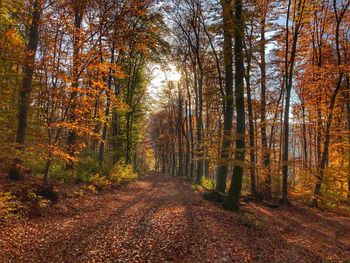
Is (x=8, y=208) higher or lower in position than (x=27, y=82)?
lower

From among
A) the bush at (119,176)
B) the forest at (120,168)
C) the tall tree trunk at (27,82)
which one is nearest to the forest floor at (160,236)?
the forest at (120,168)

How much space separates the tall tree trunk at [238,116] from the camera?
9258 millimetres

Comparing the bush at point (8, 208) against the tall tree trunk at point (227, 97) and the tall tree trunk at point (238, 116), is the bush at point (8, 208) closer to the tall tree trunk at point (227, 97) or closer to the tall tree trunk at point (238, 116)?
the tall tree trunk at point (227, 97)

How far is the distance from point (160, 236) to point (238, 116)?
5.74 m

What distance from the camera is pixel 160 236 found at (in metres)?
6.37

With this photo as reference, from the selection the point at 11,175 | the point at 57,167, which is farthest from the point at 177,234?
the point at 57,167

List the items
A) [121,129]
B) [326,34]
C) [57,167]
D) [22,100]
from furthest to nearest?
[121,129] < [326,34] < [57,167] < [22,100]

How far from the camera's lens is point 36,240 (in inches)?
224

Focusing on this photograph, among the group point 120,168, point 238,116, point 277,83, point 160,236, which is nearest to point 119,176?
point 120,168

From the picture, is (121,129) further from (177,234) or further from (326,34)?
(326,34)

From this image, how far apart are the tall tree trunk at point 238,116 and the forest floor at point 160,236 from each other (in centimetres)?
73

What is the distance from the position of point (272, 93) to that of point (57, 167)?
17180mm

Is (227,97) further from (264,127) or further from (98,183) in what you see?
(98,183)

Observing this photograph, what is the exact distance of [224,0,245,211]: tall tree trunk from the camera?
926 centimetres
